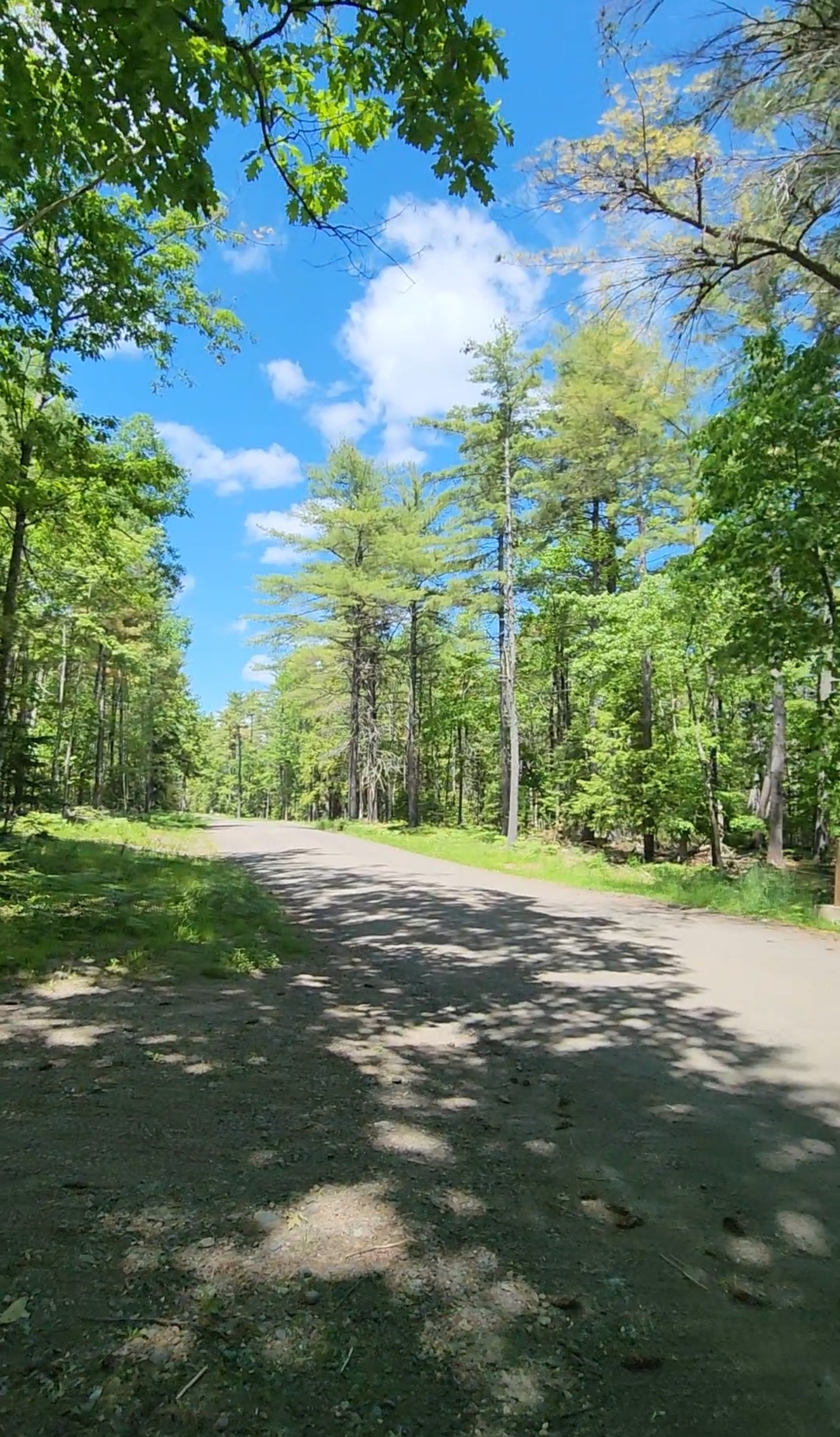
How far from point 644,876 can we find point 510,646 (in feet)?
26.9

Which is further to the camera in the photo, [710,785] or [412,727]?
[412,727]

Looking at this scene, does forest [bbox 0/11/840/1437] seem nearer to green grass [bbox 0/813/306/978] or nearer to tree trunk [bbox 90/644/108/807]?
green grass [bbox 0/813/306/978]

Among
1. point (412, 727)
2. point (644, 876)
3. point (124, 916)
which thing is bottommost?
point (644, 876)

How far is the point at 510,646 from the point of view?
20.7m

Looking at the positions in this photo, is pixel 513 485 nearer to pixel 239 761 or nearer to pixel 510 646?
pixel 510 646

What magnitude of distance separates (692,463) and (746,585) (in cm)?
777

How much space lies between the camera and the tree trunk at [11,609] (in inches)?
323

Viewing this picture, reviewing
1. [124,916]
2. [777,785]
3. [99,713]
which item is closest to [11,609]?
[124,916]

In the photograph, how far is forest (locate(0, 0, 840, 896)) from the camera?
3766 mm

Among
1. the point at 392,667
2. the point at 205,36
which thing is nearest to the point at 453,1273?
the point at 205,36

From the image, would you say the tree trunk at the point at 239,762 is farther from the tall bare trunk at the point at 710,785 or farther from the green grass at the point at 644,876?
the tall bare trunk at the point at 710,785

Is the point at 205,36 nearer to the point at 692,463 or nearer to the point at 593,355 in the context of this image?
the point at 593,355

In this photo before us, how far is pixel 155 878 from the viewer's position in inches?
359

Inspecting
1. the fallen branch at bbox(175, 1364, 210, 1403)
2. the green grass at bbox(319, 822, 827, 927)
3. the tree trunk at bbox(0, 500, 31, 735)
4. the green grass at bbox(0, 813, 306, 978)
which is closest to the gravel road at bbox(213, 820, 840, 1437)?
the fallen branch at bbox(175, 1364, 210, 1403)
